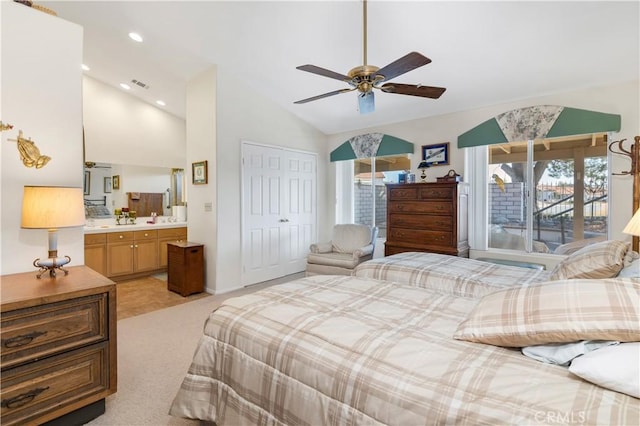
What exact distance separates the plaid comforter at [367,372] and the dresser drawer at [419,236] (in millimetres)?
2168

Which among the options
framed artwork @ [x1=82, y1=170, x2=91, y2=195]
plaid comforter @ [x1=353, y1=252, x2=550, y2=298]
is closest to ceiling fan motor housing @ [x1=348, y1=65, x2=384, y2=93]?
plaid comforter @ [x1=353, y1=252, x2=550, y2=298]

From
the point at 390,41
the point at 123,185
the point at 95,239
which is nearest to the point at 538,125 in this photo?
the point at 390,41

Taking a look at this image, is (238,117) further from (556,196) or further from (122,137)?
(556,196)

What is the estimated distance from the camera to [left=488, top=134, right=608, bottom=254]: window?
3.50 metres

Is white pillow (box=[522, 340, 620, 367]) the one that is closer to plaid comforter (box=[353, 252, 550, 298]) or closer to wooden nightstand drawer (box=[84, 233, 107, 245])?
plaid comforter (box=[353, 252, 550, 298])

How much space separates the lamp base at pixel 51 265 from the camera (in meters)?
1.96

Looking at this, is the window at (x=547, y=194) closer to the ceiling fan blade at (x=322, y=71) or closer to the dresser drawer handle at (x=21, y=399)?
the ceiling fan blade at (x=322, y=71)

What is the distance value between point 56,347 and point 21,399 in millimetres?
261

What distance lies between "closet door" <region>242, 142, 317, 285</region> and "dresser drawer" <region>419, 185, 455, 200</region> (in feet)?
7.11

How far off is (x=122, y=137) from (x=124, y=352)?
3.97 m

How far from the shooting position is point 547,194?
12.5 ft

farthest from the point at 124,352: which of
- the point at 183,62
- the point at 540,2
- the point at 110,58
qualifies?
the point at 540,2

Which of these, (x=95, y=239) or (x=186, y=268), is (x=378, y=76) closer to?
(x=186, y=268)

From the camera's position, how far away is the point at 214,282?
427 centimetres
